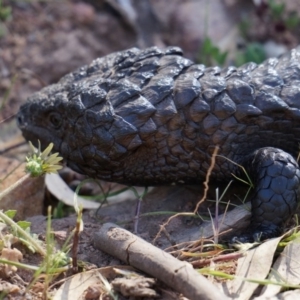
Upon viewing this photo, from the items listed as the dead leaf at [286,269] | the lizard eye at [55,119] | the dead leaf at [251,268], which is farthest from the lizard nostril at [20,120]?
the dead leaf at [286,269]

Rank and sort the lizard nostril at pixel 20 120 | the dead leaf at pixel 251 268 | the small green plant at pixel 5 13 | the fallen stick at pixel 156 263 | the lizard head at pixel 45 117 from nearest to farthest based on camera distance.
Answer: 1. the fallen stick at pixel 156 263
2. the dead leaf at pixel 251 268
3. the lizard head at pixel 45 117
4. the lizard nostril at pixel 20 120
5. the small green plant at pixel 5 13

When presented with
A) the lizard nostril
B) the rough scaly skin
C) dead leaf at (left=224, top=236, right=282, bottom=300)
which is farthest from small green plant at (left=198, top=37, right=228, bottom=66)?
dead leaf at (left=224, top=236, right=282, bottom=300)

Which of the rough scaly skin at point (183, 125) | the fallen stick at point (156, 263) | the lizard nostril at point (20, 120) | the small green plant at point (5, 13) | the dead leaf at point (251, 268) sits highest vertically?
the small green plant at point (5, 13)

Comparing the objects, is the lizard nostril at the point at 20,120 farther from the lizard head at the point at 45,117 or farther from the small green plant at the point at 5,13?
the small green plant at the point at 5,13

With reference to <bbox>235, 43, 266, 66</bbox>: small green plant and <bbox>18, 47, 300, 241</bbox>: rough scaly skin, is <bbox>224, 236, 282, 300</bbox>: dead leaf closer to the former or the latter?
<bbox>18, 47, 300, 241</bbox>: rough scaly skin

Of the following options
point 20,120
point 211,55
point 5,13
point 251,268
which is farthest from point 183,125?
point 5,13

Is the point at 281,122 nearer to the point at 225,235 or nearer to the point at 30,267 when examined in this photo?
the point at 225,235

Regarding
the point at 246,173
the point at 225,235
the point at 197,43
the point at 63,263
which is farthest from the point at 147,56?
the point at 197,43
